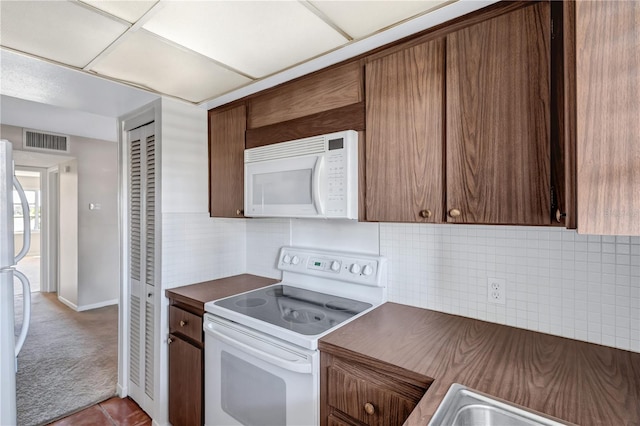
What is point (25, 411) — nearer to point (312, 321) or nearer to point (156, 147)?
point (156, 147)

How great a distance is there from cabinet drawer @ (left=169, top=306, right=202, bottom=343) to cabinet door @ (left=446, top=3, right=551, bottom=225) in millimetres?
1457

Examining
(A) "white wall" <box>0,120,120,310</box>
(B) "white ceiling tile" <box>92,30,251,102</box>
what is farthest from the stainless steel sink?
(A) "white wall" <box>0,120,120,310</box>

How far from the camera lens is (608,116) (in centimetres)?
71

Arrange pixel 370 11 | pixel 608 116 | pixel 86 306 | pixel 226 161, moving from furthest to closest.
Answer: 1. pixel 86 306
2. pixel 226 161
3. pixel 370 11
4. pixel 608 116

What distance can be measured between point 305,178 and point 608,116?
1.17m

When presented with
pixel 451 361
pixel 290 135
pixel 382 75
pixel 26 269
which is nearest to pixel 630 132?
pixel 451 361

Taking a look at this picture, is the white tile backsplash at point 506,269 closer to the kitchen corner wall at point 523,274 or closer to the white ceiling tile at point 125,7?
the kitchen corner wall at point 523,274

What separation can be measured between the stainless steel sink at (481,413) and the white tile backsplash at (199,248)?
1.76m

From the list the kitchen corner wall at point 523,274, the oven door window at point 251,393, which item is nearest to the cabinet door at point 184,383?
the oven door window at point 251,393

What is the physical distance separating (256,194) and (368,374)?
1.14 meters

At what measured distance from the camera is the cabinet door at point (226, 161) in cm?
205

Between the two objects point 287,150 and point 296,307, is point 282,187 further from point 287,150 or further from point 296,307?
point 296,307

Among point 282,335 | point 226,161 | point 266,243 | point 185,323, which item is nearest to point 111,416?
point 185,323

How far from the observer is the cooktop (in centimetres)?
145
